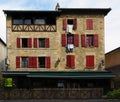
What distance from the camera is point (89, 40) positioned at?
165 feet

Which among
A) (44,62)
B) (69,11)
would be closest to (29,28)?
(44,62)

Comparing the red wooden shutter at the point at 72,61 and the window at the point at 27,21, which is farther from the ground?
the window at the point at 27,21

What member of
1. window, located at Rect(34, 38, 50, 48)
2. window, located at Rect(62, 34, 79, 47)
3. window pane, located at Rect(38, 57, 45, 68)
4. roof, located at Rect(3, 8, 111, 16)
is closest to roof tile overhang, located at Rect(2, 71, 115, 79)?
window pane, located at Rect(38, 57, 45, 68)

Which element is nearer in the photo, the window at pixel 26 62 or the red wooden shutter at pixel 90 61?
the window at pixel 26 62

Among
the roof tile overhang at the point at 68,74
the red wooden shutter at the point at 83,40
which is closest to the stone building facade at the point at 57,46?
the red wooden shutter at the point at 83,40

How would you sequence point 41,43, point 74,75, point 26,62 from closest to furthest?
point 74,75 → point 26,62 → point 41,43

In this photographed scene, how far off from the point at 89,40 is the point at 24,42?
887 cm

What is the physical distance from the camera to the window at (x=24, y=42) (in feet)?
161

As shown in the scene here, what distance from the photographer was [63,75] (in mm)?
46438

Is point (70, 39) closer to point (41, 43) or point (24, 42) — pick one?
point (41, 43)

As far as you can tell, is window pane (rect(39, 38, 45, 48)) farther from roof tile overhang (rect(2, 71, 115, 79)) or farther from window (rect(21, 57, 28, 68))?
roof tile overhang (rect(2, 71, 115, 79))

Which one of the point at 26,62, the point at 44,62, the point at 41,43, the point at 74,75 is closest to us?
the point at 74,75

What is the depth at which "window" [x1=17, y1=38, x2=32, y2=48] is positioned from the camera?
1929 inches

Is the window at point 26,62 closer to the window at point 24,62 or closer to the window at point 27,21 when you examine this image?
the window at point 24,62
